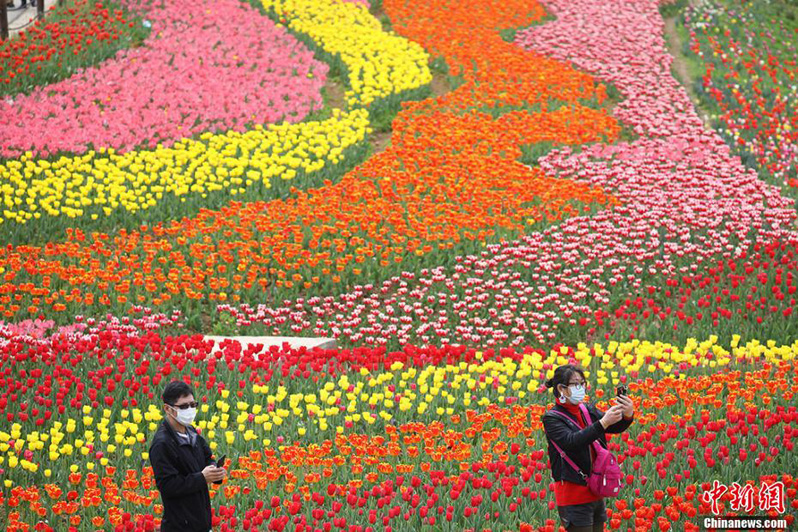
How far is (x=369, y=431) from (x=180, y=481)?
10.2 feet

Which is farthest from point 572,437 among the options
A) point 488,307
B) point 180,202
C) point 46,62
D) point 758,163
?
point 46,62

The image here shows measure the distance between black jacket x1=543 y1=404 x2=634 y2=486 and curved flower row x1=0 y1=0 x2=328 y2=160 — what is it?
10.9 meters

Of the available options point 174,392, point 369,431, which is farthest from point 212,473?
point 369,431

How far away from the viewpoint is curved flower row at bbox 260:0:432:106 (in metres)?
18.6

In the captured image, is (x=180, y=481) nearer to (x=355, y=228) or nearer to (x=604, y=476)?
(x=604, y=476)

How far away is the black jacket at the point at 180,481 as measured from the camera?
513 cm

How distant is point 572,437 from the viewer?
543 centimetres

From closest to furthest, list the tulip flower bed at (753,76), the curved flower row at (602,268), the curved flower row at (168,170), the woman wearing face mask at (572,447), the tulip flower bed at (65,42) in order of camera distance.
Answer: the woman wearing face mask at (572,447) → the curved flower row at (602,268) → the curved flower row at (168,170) → the tulip flower bed at (753,76) → the tulip flower bed at (65,42)

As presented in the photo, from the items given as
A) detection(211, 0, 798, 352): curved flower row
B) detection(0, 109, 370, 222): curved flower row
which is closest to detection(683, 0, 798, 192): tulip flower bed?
detection(211, 0, 798, 352): curved flower row

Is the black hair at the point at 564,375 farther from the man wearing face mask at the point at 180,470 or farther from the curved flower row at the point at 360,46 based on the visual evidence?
the curved flower row at the point at 360,46

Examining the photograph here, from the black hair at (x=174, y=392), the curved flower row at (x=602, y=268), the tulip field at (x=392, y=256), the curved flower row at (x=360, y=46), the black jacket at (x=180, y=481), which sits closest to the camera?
the black jacket at (x=180, y=481)

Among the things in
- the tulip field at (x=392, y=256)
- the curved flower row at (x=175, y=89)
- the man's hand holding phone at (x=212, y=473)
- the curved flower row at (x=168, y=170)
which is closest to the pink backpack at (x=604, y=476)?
the tulip field at (x=392, y=256)

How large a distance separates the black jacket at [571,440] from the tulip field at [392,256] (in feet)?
3.10

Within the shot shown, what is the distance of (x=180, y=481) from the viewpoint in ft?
16.8
